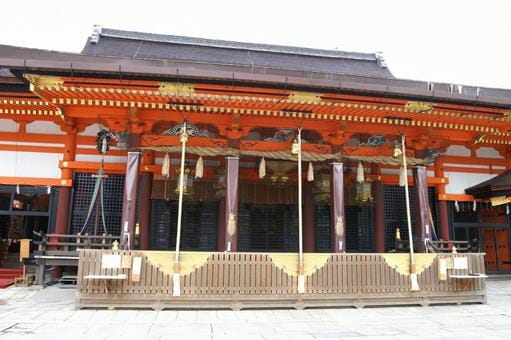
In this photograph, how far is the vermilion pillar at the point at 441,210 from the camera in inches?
463

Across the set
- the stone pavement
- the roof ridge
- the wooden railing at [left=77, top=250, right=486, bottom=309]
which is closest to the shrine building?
the wooden railing at [left=77, top=250, right=486, bottom=309]

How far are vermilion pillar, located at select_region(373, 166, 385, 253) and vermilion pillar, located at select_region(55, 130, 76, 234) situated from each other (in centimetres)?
896

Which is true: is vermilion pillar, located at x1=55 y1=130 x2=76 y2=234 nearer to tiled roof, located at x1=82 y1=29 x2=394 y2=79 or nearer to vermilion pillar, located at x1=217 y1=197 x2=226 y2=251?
vermilion pillar, located at x1=217 y1=197 x2=226 y2=251

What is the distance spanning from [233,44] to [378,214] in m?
9.54

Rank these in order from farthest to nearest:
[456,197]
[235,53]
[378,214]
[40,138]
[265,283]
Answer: [235,53] < [456,197] < [378,214] < [40,138] < [265,283]

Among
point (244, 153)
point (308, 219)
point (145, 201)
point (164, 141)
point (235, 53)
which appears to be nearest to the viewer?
point (164, 141)

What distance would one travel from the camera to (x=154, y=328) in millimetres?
5980

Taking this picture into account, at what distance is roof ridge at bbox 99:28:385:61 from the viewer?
50.9 feet

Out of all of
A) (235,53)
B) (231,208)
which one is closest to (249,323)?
(231,208)

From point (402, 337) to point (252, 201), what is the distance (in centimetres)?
641

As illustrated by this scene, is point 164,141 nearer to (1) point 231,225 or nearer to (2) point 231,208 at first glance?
(2) point 231,208

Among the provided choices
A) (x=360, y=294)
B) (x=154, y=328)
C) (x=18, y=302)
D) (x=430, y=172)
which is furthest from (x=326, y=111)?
(x=18, y=302)

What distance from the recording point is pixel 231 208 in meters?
8.91

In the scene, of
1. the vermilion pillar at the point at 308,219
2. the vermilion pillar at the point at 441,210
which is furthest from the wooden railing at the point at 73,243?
the vermilion pillar at the point at 441,210
